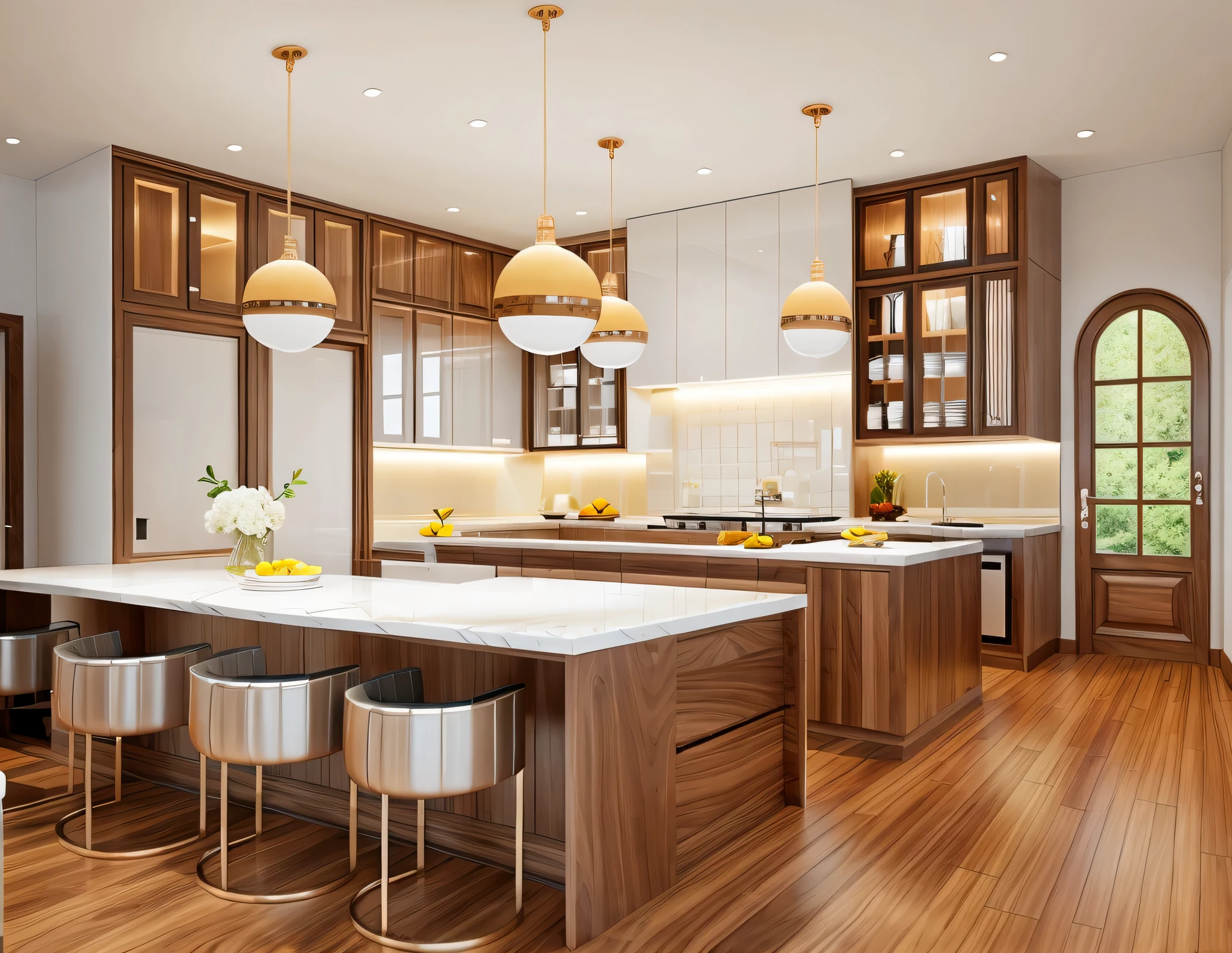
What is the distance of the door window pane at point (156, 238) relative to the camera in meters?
5.30

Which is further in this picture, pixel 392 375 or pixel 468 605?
pixel 392 375

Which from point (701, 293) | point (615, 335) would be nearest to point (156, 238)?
point (615, 335)

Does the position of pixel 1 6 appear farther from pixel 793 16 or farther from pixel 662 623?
pixel 662 623

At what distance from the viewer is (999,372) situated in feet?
18.8

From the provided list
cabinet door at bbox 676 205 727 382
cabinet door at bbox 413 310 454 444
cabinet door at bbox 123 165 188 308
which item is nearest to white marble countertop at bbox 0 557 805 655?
cabinet door at bbox 123 165 188 308

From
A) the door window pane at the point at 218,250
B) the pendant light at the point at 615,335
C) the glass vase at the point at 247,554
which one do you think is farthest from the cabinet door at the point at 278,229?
the glass vase at the point at 247,554

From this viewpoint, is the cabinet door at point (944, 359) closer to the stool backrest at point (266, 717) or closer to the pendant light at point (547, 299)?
the pendant light at point (547, 299)

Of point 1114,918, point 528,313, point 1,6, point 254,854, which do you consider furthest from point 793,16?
point 254,854

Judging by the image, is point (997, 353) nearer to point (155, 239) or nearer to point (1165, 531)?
point (1165, 531)

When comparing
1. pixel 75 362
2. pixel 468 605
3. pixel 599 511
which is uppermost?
pixel 75 362

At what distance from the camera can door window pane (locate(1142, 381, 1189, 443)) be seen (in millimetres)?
5805

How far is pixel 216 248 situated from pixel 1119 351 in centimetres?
569

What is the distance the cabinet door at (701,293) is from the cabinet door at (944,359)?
1320 millimetres

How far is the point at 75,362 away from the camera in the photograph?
5391mm
